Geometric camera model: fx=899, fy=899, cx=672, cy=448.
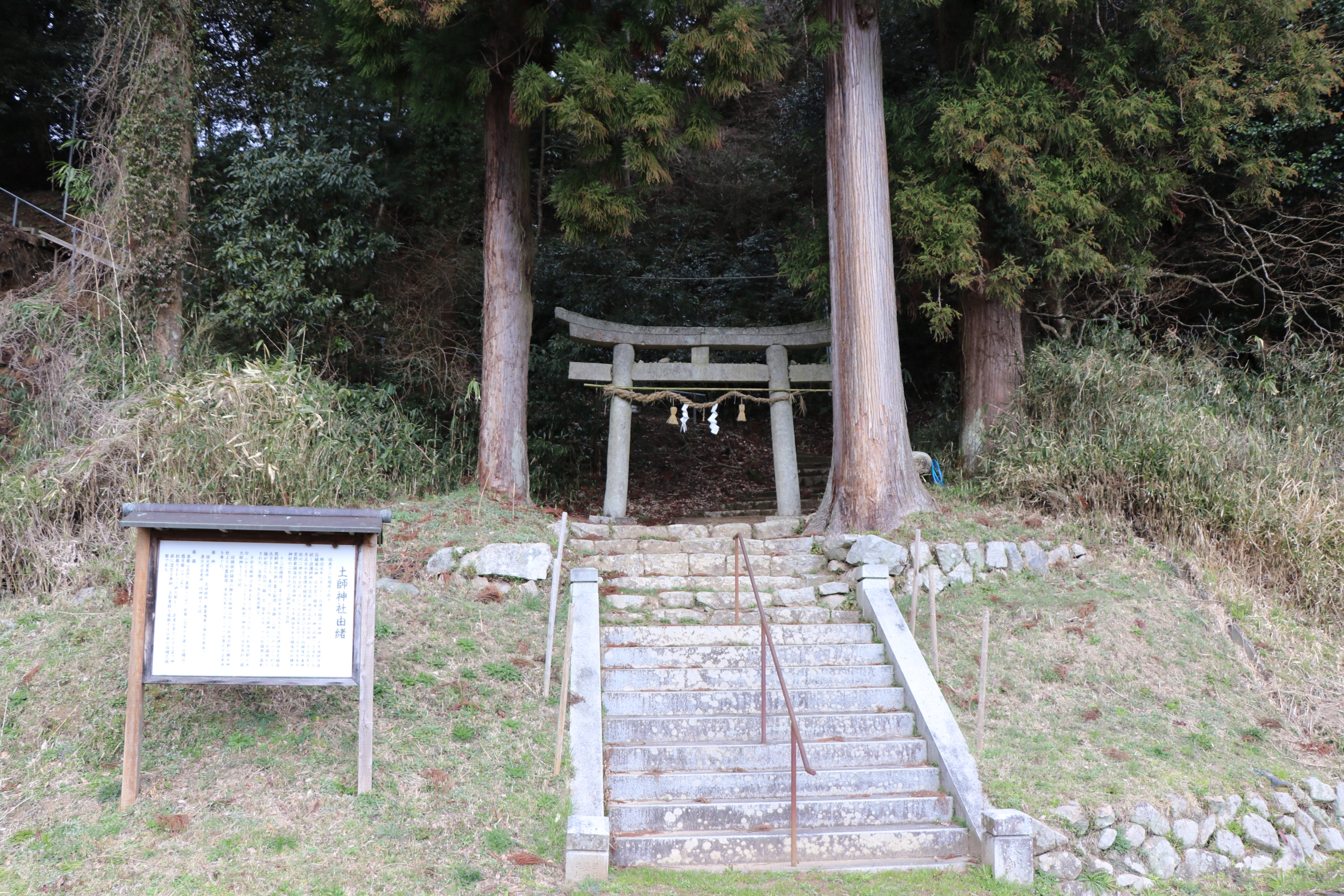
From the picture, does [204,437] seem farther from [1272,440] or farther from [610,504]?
[1272,440]

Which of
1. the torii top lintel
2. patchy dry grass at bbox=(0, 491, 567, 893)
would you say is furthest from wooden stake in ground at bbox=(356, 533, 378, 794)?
the torii top lintel

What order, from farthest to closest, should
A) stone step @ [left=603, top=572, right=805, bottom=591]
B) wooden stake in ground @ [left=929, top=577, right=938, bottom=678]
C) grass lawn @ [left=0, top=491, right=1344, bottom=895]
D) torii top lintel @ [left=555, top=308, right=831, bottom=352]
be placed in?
torii top lintel @ [left=555, top=308, right=831, bottom=352] < stone step @ [left=603, top=572, right=805, bottom=591] < wooden stake in ground @ [left=929, top=577, right=938, bottom=678] < grass lawn @ [left=0, top=491, right=1344, bottom=895]

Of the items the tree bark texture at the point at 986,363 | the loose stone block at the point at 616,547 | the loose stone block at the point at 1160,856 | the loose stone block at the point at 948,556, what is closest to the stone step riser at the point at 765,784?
the loose stone block at the point at 1160,856

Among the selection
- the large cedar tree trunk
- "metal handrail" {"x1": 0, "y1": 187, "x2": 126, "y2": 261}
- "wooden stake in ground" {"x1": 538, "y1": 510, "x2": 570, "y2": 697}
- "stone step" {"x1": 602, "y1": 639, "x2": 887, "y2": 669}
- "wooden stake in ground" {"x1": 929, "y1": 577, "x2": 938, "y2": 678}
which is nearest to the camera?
"wooden stake in ground" {"x1": 538, "y1": 510, "x2": 570, "y2": 697}

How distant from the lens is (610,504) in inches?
405

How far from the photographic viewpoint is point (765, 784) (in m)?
5.02

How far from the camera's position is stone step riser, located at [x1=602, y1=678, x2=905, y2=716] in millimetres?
5566

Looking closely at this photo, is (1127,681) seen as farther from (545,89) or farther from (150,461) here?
(150,461)

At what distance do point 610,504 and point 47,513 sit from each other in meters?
5.32

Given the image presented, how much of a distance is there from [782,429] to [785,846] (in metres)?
6.69

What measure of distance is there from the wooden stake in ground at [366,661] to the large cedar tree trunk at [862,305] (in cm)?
472

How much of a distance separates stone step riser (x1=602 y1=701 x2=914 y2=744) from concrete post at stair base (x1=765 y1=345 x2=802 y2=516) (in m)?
5.12

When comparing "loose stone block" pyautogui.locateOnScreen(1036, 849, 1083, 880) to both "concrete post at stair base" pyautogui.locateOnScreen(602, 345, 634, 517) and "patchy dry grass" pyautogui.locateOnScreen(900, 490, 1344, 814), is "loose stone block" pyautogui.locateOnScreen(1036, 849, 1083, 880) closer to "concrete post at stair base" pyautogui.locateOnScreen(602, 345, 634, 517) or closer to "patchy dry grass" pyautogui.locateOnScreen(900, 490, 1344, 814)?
"patchy dry grass" pyautogui.locateOnScreen(900, 490, 1344, 814)

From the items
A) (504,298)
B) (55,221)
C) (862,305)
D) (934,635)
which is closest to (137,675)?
(934,635)
